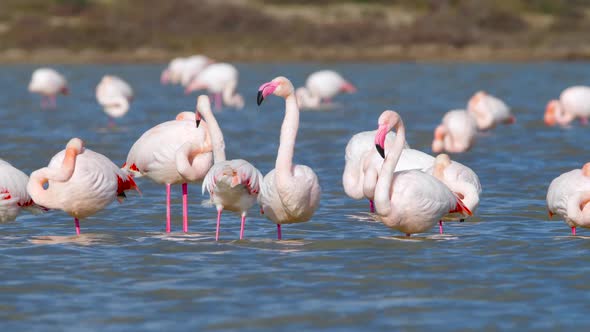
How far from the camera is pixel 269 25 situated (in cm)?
4675

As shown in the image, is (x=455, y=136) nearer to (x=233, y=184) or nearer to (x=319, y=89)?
(x=233, y=184)

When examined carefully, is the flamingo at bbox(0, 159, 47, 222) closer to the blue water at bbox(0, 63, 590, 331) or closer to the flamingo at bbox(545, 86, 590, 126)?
the blue water at bbox(0, 63, 590, 331)

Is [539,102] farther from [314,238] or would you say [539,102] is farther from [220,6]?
[220,6]

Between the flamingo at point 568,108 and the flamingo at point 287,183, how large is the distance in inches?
436

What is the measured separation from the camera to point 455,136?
48.6 ft

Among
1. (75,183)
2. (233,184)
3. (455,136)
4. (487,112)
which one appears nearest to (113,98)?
(487,112)

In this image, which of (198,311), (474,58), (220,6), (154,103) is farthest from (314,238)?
Result: (220,6)

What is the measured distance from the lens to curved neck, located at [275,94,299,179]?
7.89m

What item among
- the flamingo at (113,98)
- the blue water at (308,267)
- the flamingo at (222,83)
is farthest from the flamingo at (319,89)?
the blue water at (308,267)

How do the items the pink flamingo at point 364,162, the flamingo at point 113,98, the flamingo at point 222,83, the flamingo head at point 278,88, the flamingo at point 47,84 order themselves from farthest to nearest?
the flamingo at point 47,84 < the flamingo at point 222,83 < the flamingo at point 113,98 < the pink flamingo at point 364,162 < the flamingo head at point 278,88

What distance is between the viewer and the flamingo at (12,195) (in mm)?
8375

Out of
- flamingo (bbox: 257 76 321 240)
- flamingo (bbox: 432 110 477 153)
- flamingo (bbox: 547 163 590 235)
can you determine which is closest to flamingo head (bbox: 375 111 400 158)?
flamingo (bbox: 257 76 321 240)

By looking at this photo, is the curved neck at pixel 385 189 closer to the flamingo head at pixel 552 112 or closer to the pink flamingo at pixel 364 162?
the pink flamingo at pixel 364 162

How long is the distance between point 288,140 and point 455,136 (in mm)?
7112
